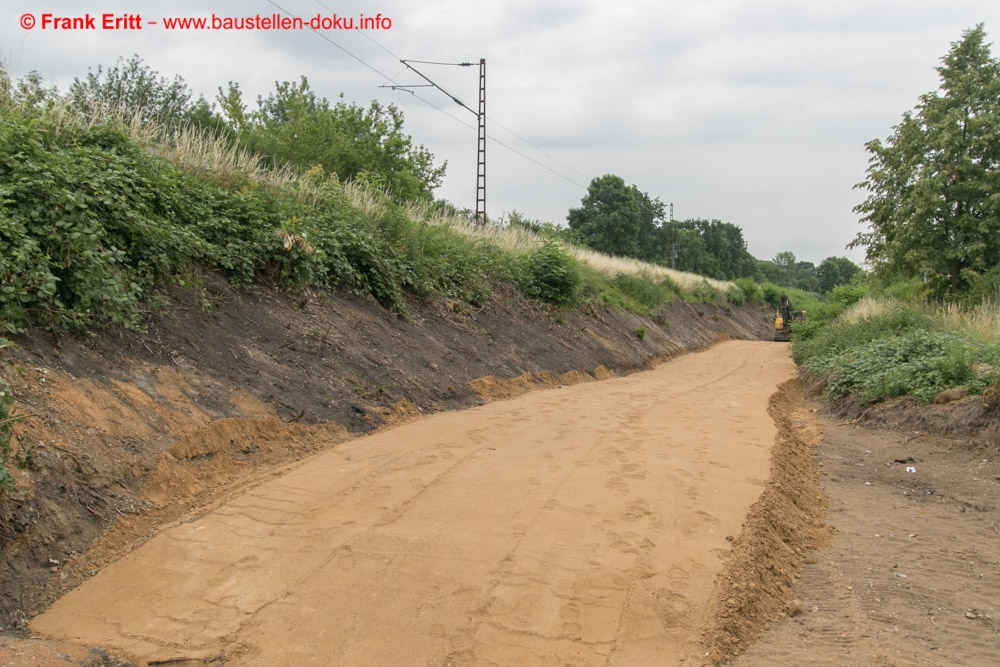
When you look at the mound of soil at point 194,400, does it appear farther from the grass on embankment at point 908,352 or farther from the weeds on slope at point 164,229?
the grass on embankment at point 908,352

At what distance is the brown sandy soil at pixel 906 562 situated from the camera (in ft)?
13.6

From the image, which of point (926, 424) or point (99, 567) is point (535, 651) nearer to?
point (99, 567)

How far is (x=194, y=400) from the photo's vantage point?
281 inches

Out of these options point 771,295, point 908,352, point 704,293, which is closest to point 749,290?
point 771,295

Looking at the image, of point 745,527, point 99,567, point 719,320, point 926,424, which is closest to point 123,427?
point 99,567

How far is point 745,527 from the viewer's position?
5.58 metres

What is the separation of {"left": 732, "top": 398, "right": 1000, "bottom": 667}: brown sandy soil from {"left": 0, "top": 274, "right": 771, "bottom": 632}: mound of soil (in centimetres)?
438

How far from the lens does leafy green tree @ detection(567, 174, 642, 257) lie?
60.4m

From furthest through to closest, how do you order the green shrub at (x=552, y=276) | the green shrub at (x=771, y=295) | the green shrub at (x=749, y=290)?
the green shrub at (x=771, y=295) < the green shrub at (x=749, y=290) < the green shrub at (x=552, y=276)

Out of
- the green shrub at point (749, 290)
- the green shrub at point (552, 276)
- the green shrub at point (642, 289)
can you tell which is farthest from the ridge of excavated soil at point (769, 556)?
the green shrub at point (749, 290)

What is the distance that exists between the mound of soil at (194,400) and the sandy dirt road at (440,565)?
1.21 feet

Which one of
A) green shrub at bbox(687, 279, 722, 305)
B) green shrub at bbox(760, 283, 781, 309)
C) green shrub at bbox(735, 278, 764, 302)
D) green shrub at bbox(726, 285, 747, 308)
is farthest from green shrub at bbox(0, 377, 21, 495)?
green shrub at bbox(760, 283, 781, 309)

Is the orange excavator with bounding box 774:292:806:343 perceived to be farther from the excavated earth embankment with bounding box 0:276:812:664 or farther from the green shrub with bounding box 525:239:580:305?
the excavated earth embankment with bounding box 0:276:812:664

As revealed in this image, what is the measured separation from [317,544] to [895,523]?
517 centimetres
